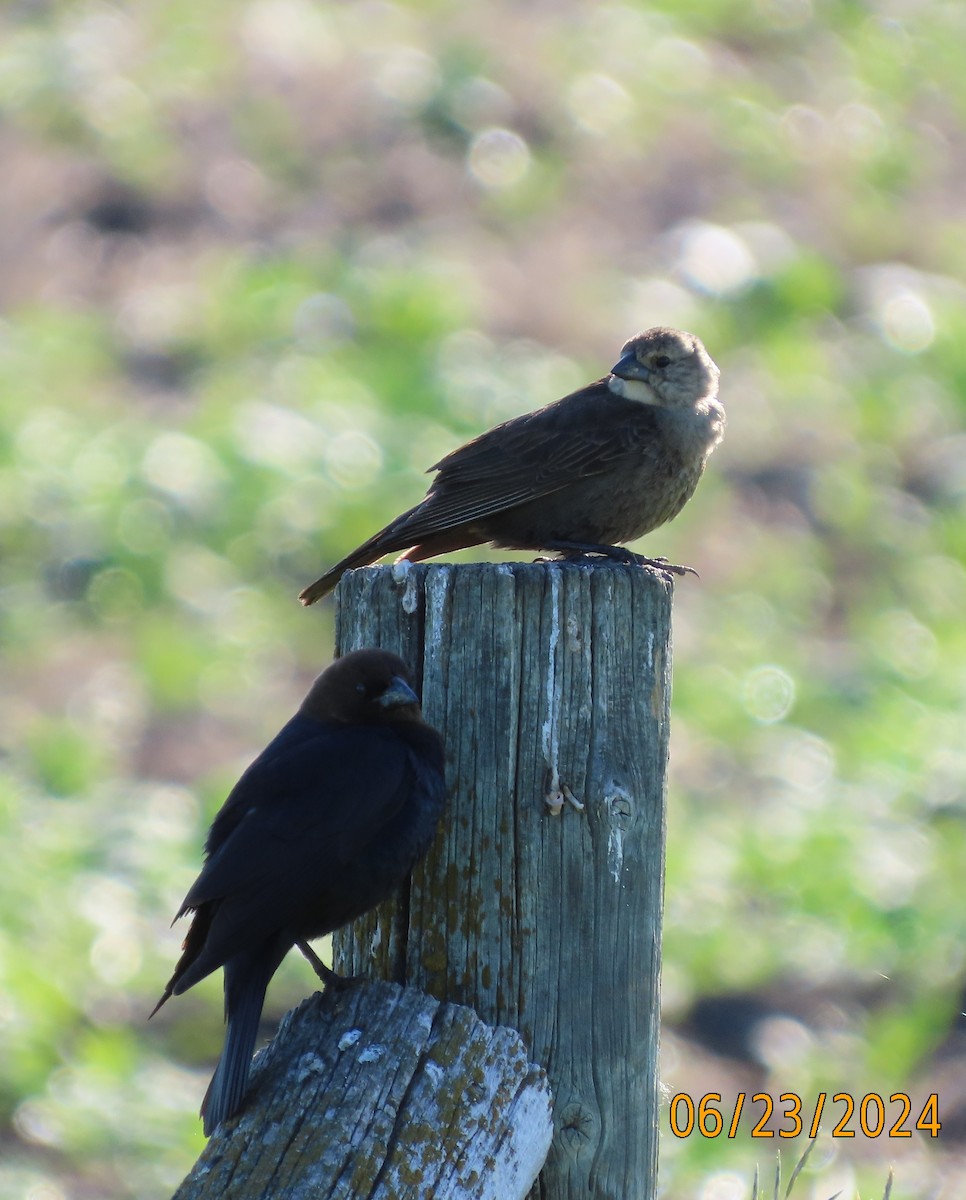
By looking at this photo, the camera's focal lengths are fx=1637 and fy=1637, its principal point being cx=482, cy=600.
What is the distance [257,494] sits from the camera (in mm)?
11453

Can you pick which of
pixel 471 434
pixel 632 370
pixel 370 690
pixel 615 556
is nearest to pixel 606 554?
pixel 615 556

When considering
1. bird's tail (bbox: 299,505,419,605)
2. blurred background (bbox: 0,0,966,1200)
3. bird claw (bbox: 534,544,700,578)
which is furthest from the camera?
blurred background (bbox: 0,0,966,1200)

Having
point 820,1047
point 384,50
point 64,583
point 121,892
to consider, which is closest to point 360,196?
point 384,50

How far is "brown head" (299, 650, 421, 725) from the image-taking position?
3395mm

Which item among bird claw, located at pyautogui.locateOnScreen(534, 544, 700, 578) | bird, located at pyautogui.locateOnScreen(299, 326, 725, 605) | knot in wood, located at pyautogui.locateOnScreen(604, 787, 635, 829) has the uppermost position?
bird, located at pyautogui.locateOnScreen(299, 326, 725, 605)

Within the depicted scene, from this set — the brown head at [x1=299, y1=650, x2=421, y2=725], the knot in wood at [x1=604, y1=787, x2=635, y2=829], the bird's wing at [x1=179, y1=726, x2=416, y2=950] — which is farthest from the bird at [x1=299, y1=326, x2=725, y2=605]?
the knot in wood at [x1=604, y1=787, x2=635, y2=829]

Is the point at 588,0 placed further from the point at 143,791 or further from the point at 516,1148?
the point at 516,1148

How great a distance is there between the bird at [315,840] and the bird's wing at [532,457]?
1.45 m

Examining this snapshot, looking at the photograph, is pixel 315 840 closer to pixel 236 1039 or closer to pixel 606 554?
pixel 236 1039

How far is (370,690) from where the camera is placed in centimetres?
349

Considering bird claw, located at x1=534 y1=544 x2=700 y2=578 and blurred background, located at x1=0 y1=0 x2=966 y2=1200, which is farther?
blurred background, located at x1=0 y1=0 x2=966 y2=1200

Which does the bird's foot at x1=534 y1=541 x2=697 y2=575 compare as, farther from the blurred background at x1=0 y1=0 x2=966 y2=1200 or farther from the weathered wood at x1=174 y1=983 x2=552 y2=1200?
the blurred background at x1=0 y1=0 x2=966 y2=1200

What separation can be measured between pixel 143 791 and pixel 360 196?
906cm

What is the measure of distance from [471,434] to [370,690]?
8.98 meters
